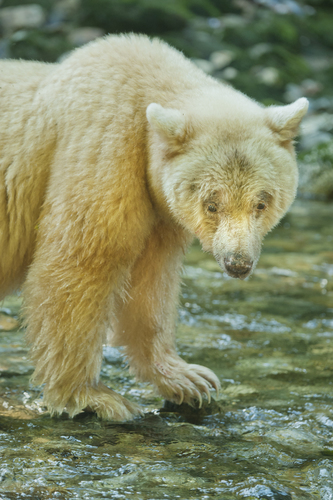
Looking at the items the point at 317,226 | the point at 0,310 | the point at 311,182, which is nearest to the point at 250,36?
the point at 311,182

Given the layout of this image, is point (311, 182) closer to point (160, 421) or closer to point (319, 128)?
point (319, 128)

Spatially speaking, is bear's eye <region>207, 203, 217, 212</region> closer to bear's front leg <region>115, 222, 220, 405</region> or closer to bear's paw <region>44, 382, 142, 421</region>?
bear's front leg <region>115, 222, 220, 405</region>

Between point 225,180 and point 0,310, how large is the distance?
3032 millimetres

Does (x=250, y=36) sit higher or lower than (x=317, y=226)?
higher

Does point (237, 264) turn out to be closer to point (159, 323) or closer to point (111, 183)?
point (111, 183)

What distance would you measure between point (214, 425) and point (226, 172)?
1.51m

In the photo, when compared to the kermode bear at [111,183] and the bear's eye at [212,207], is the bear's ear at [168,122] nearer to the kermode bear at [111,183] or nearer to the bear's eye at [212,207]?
the kermode bear at [111,183]

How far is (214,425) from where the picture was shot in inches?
153

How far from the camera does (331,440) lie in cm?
363

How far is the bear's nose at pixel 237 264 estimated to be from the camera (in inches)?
132

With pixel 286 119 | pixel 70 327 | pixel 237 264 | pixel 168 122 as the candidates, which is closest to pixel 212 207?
pixel 237 264

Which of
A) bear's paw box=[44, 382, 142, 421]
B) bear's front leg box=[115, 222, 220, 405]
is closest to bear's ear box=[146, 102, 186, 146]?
bear's front leg box=[115, 222, 220, 405]

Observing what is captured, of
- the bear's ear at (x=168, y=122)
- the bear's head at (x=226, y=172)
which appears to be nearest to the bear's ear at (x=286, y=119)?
the bear's head at (x=226, y=172)

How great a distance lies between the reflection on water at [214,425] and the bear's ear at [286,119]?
169cm
